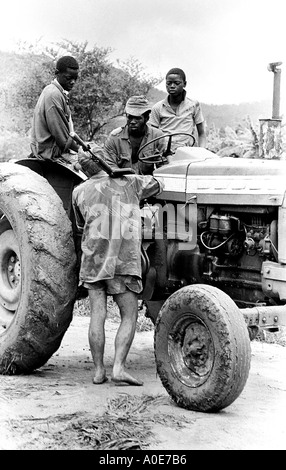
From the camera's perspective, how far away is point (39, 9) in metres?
8.24

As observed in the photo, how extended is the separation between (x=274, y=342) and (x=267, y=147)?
204 centimetres

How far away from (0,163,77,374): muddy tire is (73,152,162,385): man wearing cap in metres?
0.20

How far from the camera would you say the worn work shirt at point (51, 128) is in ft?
22.0

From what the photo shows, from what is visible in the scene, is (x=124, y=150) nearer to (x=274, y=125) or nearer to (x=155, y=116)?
(x=155, y=116)

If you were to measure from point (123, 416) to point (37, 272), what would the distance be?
4.72ft

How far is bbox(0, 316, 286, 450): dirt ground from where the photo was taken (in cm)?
452

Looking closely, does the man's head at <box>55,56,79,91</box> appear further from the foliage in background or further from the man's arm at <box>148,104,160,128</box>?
the foliage in background

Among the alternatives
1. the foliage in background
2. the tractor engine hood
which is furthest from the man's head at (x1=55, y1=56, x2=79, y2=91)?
the foliage in background

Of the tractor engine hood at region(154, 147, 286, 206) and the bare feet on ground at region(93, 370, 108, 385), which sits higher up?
the tractor engine hood at region(154, 147, 286, 206)

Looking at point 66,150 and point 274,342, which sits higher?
point 66,150

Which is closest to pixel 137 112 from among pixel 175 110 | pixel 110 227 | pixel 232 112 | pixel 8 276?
pixel 110 227
